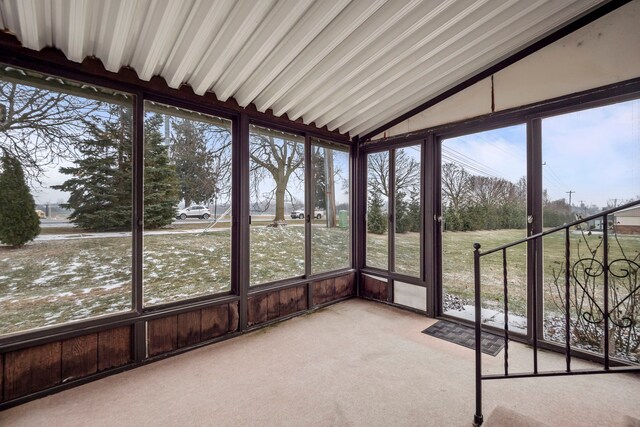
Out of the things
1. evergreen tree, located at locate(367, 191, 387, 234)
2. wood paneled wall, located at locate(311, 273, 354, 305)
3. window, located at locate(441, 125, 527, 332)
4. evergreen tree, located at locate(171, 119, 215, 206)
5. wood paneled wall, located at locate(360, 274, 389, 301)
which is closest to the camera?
evergreen tree, located at locate(171, 119, 215, 206)

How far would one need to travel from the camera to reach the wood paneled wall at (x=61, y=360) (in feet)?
6.26

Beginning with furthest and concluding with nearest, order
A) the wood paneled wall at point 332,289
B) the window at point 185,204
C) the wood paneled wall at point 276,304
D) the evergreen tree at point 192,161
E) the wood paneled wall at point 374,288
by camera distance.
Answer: the wood paneled wall at point 374,288 < the wood paneled wall at point 332,289 < the wood paneled wall at point 276,304 < the evergreen tree at point 192,161 < the window at point 185,204

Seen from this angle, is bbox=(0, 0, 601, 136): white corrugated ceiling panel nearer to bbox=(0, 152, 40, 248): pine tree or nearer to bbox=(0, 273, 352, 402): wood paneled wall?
bbox=(0, 152, 40, 248): pine tree

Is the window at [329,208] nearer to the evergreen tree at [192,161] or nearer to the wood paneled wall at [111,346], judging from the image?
the wood paneled wall at [111,346]

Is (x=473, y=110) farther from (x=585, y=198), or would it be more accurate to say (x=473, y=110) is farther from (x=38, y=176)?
(x=38, y=176)

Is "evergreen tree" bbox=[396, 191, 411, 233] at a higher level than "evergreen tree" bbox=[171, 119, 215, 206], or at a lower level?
lower

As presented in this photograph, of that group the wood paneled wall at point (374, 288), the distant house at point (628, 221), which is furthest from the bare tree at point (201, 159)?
the distant house at point (628, 221)

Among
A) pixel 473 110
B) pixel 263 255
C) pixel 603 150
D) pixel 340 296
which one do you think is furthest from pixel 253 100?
pixel 603 150

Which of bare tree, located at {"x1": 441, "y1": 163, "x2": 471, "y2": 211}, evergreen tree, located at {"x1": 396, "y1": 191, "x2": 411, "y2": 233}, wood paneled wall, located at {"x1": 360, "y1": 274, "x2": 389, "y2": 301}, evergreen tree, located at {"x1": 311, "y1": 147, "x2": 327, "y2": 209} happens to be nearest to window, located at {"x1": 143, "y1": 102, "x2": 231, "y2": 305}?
evergreen tree, located at {"x1": 311, "y1": 147, "x2": 327, "y2": 209}

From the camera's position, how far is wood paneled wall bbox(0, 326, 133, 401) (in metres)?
1.91

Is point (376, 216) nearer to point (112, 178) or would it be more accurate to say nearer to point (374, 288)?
point (374, 288)

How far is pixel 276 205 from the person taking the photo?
11.4 feet

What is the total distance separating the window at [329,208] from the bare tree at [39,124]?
7.92 ft

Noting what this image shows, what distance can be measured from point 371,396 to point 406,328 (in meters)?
1.29
